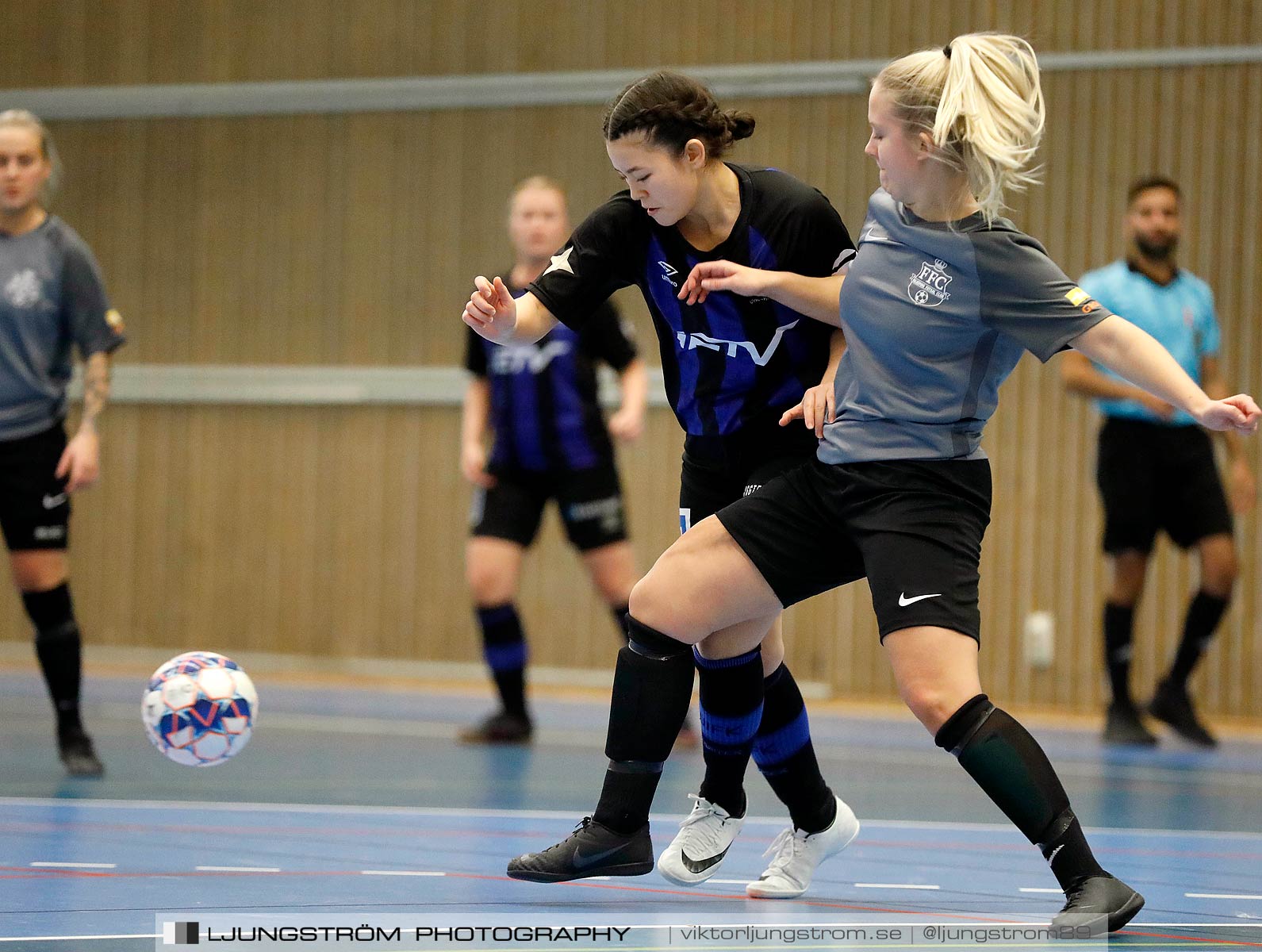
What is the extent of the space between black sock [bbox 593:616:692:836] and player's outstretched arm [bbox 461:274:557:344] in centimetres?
61

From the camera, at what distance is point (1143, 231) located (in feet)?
22.2

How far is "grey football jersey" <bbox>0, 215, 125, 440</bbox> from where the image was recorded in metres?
5.14

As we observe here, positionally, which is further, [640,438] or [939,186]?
[640,438]

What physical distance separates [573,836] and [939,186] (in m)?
1.37

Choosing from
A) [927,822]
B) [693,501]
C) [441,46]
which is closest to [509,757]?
[927,822]

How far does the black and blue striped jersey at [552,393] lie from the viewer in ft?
21.2

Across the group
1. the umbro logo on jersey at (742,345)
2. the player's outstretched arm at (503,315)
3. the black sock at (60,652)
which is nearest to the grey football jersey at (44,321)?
the black sock at (60,652)

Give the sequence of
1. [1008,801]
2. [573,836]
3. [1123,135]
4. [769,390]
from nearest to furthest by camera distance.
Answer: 1. [1008,801]
2. [573,836]
3. [769,390]
4. [1123,135]

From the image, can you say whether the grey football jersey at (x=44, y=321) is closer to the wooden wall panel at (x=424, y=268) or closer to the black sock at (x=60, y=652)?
the black sock at (x=60, y=652)

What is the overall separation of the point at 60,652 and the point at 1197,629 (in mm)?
4366

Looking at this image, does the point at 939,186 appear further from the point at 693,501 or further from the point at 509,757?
the point at 509,757

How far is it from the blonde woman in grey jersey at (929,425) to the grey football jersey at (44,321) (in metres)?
2.71

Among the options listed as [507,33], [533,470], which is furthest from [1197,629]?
[507,33]

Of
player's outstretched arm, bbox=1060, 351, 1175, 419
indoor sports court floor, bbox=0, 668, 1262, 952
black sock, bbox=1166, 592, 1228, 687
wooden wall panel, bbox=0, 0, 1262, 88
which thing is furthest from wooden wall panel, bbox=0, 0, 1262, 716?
player's outstretched arm, bbox=1060, 351, 1175, 419
